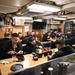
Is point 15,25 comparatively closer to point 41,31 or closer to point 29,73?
point 41,31

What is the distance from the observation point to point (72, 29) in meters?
9.23

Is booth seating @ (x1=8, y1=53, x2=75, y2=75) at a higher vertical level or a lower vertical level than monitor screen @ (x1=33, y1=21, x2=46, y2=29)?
lower

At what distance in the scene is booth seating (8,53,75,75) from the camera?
4.43ft

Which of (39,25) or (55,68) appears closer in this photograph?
(55,68)

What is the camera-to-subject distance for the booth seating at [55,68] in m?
1.35

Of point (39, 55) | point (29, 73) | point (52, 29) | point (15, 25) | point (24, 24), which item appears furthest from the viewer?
point (52, 29)

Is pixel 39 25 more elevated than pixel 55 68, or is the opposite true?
pixel 39 25

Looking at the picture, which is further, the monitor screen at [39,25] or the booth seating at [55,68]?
the monitor screen at [39,25]

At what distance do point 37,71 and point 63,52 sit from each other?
1.40 m

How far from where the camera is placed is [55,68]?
163cm

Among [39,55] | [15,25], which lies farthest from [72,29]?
[39,55]

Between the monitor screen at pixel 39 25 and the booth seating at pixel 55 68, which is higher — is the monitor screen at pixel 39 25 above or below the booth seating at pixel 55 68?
above

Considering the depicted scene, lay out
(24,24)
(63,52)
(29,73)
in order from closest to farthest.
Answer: (29,73), (63,52), (24,24)

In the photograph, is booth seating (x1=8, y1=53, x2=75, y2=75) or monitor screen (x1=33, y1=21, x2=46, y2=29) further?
monitor screen (x1=33, y1=21, x2=46, y2=29)
